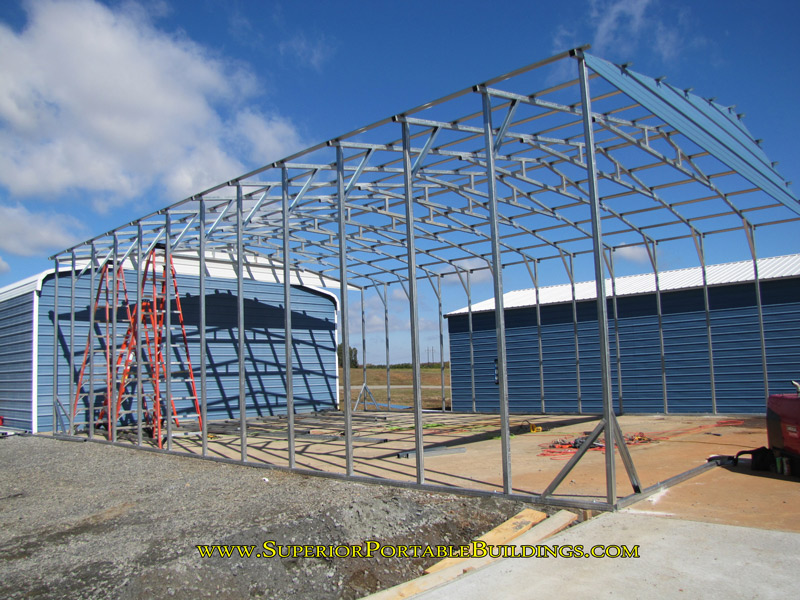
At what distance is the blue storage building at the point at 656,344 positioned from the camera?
1466 centimetres

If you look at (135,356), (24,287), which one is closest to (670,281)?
(135,356)

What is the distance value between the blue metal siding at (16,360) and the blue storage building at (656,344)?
477 inches

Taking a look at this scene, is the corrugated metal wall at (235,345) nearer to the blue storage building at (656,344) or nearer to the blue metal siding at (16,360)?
the blue metal siding at (16,360)

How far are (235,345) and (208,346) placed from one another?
0.85 meters

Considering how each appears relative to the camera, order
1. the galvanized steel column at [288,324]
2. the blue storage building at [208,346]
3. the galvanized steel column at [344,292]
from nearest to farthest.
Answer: the galvanized steel column at [344,292], the galvanized steel column at [288,324], the blue storage building at [208,346]

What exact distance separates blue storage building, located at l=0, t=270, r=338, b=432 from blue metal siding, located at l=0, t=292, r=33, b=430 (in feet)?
0.08

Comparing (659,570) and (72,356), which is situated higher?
(72,356)

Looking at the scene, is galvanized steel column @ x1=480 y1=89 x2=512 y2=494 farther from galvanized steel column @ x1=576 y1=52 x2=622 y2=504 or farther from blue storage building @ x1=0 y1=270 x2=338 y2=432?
blue storage building @ x1=0 y1=270 x2=338 y2=432

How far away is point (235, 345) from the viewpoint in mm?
18797

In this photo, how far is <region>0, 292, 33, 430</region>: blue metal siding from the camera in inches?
592

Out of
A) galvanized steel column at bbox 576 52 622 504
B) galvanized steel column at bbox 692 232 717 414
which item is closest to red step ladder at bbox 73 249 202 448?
galvanized steel column at bbox 576 52 622 504

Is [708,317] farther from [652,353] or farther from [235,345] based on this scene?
[235,345]

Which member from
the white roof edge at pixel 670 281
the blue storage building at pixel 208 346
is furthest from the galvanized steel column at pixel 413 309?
the white roof edge at pixel 670 281

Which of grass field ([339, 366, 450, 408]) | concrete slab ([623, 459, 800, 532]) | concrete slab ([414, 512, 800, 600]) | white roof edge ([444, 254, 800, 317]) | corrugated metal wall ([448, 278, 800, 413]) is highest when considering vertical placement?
white roof edge ([444, 254, 800, 317])
